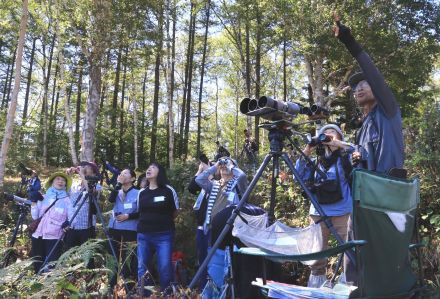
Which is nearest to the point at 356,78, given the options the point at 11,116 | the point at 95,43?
the point at 11,116

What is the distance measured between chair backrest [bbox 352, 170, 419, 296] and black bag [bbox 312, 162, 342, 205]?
1004 mm

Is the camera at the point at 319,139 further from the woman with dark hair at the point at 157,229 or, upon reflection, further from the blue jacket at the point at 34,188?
the blue jacket at the point at 34,188

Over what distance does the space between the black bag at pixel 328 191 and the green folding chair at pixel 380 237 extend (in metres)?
0.96

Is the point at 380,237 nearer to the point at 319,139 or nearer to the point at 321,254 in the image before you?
the point at 321,254

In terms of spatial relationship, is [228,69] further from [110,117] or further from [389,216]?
[389,216]

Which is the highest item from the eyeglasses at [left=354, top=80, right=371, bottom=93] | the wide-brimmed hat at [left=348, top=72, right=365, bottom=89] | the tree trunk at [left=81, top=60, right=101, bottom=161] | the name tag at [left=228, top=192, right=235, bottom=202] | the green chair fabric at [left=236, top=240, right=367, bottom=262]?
the tree trunk at [left=81, top=60, right=101, bottom=161]

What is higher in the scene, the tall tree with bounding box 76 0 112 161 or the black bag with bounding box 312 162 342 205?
the tall tree with bounding box 76 0 112 161

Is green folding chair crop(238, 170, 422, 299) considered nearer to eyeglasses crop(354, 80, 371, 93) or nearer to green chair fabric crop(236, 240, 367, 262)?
green chair fabric crop(236, 240, 367, 262)

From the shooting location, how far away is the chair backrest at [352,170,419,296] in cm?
194

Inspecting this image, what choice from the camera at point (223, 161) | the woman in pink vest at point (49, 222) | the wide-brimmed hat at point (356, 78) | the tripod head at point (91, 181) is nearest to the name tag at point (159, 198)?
the tripod head at point (91, 181)

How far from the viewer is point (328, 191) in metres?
3.16

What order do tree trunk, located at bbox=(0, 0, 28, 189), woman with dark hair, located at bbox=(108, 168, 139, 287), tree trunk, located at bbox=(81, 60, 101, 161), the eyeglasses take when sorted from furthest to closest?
tree trunk, located at bbox=(81, 60, 101, 161) < tree trunk, located at bbox=(0, 0, 28, 189) < woman with dark hair, located at bbox=(108, 168, 139, 287) < the eyeglasses

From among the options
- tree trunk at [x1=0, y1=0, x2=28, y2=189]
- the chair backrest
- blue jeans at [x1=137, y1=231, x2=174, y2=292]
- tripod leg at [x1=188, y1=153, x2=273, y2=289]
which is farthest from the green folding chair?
tree trunk at [x1=0, y1=0, x2=28, y2=189]

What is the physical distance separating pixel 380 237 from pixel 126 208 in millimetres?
3590
